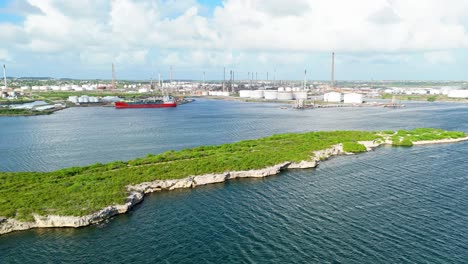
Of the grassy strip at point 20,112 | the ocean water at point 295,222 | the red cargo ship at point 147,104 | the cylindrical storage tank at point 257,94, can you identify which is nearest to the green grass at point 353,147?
the ocean water at point 295,222

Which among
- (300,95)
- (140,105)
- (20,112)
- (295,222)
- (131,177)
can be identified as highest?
(300,95)

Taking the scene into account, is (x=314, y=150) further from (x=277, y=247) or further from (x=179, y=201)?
(x=277, y=247)

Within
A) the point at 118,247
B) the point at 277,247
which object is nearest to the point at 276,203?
the point at 277,247

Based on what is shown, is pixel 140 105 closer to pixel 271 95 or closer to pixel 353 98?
pixel 271 95

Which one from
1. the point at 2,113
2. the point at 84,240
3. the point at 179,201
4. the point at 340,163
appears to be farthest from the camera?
the point at 2,113

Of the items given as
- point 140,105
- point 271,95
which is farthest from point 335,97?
point 140,105

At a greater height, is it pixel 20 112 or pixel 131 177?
pixel 20 112

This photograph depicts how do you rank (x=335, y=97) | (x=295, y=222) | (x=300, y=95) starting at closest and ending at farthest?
(x=295, y=222), (x=335, y=97), (x=300, y=95)

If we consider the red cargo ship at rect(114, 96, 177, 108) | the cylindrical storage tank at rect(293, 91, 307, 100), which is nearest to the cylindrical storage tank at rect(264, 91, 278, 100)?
the cylindrical storage tank at rect(293, 91, 307, 100)
